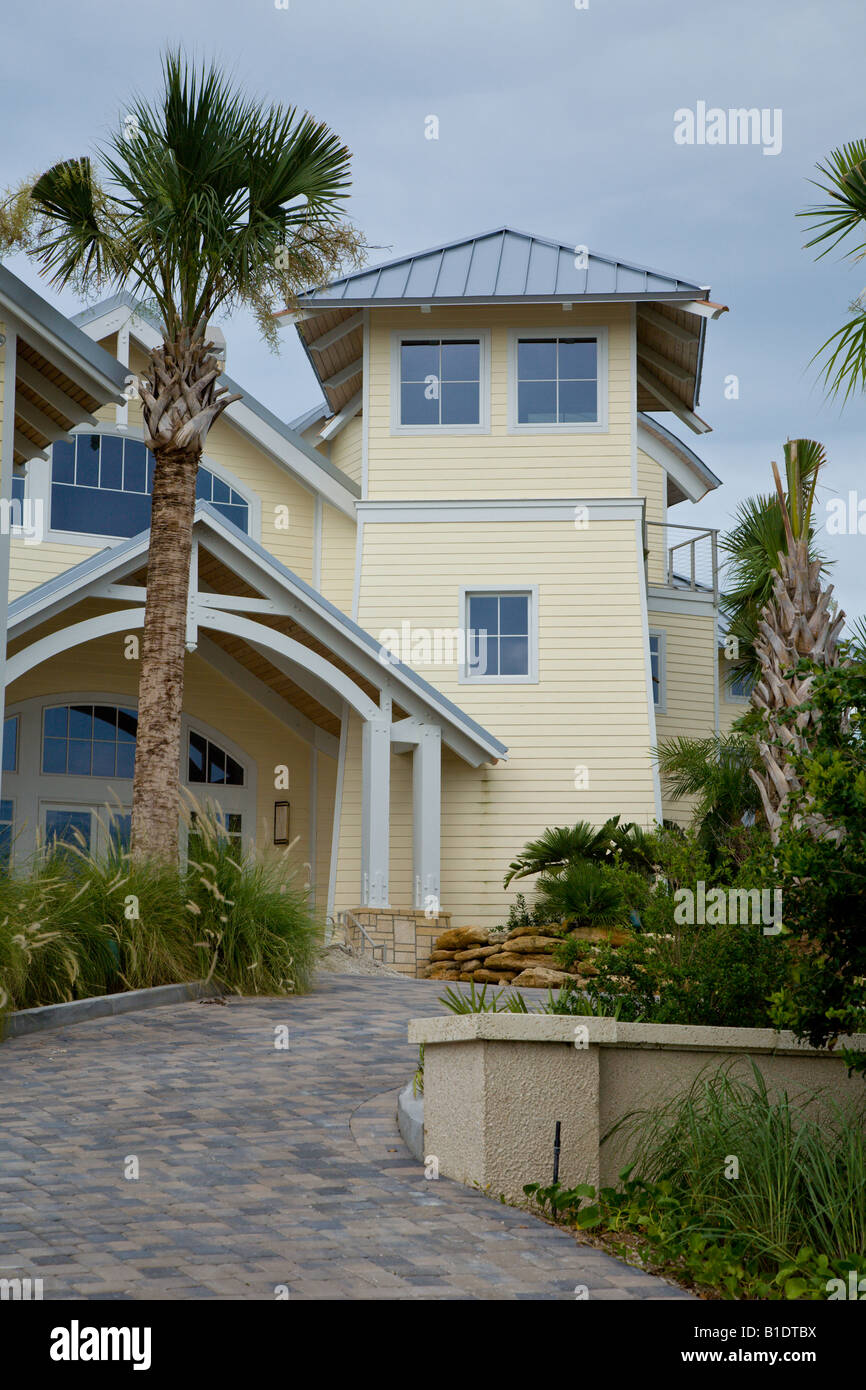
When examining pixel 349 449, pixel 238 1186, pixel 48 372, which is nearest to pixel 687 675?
pixel 349 449

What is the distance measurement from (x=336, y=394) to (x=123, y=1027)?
1413cm

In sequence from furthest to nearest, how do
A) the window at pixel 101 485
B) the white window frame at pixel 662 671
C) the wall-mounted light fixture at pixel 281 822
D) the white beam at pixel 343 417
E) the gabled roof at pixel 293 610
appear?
the white window frame at pixel 662 671 → the white beam at pixel 343 417 → the wall-mounted light fixture at pixel 281 822 → the window at pixel 101 485 → the gabled roof at pixel 293 610

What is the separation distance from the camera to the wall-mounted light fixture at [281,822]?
20.0m

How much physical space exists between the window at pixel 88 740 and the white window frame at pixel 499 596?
4534mm

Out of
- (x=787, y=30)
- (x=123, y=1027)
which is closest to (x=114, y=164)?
(x=787, y=30)

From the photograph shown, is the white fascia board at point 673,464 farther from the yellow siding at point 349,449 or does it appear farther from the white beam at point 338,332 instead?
the white beam at point 338,332

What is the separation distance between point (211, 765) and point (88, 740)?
181 centimetres

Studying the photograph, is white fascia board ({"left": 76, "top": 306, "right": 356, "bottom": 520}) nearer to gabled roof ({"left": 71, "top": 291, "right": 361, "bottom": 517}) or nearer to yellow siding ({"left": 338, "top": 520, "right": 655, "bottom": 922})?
gabled roof ({"left": 71, "top": 291, "right": 361, "bottom": 517})

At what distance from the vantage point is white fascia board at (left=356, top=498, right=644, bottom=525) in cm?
2002

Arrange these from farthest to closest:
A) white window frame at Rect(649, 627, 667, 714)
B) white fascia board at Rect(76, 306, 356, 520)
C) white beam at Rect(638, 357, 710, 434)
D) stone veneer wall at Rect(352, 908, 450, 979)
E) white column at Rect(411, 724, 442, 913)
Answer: white window frame at Rect(649, 627, 667, 714) → white beam at Rect(638, 357, 710, 434) → white fascia board at Rect(76, 306, 356, 520) → white column at Rect(411, 724, 442, 913) → stone veneer wall at Rect(352, 908, 450, 979)

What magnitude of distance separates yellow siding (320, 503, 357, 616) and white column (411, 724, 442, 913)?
3.57m

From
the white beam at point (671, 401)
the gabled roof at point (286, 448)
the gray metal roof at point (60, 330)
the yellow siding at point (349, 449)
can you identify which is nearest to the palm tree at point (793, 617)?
the gray metal roof at point (60, 330)

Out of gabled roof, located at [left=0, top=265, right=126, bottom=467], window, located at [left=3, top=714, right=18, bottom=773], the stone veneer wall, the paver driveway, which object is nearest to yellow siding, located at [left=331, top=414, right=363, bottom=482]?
window, located at [left=3, top=714, right=18, bottom=773]

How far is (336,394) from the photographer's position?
22.5 m
